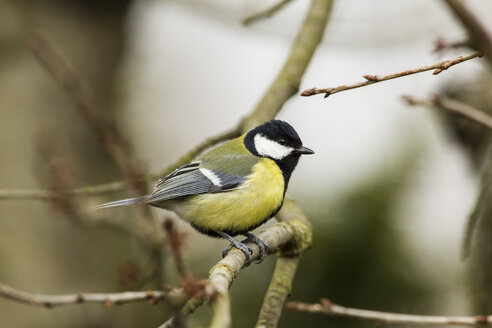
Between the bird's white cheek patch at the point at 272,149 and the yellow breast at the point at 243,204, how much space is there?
0.17 feet

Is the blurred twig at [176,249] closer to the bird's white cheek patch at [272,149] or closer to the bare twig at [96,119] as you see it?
the bare twig at [96,119]

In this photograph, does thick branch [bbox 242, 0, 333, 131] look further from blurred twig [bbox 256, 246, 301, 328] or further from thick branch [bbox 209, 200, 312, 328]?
blurred twig [bbox 256, 246, 301, 328]

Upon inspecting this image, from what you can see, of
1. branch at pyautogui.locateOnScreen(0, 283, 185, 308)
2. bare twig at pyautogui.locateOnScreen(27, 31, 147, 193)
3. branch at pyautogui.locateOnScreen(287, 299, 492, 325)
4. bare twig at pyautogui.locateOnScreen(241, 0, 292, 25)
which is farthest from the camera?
bare twig at pyautogui.locateOnScreen(241, 0, 292, 25)

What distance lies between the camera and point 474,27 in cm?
80

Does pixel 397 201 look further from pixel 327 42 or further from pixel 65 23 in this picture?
pixel 65 23

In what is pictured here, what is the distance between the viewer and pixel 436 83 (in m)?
3.34

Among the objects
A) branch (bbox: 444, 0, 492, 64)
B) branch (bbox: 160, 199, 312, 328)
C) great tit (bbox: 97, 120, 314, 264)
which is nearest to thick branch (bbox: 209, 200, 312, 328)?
branch (bbox: 160, 199, 312, 328)

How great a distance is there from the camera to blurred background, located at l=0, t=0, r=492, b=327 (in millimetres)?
2793

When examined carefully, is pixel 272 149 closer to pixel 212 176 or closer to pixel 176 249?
pixel 212 176

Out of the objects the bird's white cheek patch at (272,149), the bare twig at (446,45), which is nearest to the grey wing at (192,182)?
the bird's white cheek patch at (272,149)

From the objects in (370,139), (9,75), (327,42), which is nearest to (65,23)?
(9,75)

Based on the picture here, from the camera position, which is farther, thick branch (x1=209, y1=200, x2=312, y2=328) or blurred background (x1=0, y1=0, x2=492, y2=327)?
blurred background (x1=0, y1=0, x2=492, y2=327)

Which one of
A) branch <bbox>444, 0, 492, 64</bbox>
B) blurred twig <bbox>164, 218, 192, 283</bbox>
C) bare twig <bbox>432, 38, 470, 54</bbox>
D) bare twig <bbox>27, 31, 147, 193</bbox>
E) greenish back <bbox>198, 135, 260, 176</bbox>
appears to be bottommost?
greenish back <bbox>198, 135, 260, 176</bbox>

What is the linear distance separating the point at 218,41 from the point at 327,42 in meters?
2.62
